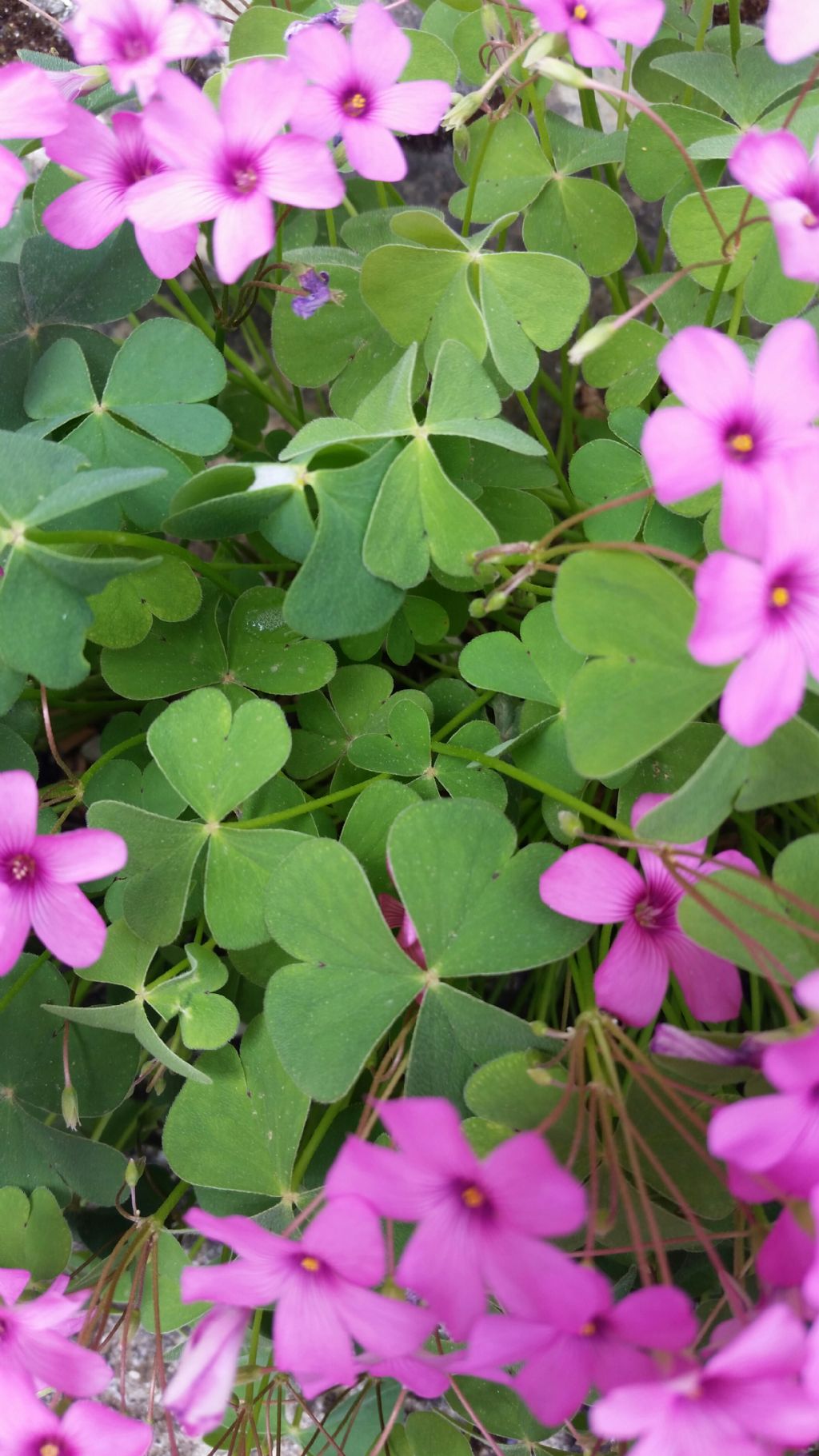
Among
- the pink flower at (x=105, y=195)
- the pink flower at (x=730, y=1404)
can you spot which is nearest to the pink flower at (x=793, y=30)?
the pink flower at (x=105, y=195)

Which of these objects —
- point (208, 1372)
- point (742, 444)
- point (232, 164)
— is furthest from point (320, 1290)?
point (232, 164)

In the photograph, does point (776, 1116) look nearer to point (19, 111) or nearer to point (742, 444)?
point (742, 444)

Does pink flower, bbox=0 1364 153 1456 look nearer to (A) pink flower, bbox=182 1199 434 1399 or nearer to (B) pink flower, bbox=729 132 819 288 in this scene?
(A) pink flower, bbox=182 1199 434 1399

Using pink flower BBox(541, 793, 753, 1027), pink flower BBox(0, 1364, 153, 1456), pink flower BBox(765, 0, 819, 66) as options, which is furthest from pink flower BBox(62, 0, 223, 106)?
pink flower BBox(0, 1364, 153, 1456)

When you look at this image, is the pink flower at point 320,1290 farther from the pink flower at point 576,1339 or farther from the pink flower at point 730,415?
the pink flower at point 730,415

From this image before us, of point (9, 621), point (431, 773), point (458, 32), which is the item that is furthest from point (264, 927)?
point (458, 32)

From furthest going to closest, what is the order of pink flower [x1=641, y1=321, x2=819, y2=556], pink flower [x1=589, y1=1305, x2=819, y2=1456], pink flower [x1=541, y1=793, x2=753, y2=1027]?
pink flower [x1=541, y1=793, x2=753, y2=1027], pink flower [x1=641, y1=321, x2=819, y2=556], pink flower [x1=589, y1=1305, x2=819, y2=1456]
